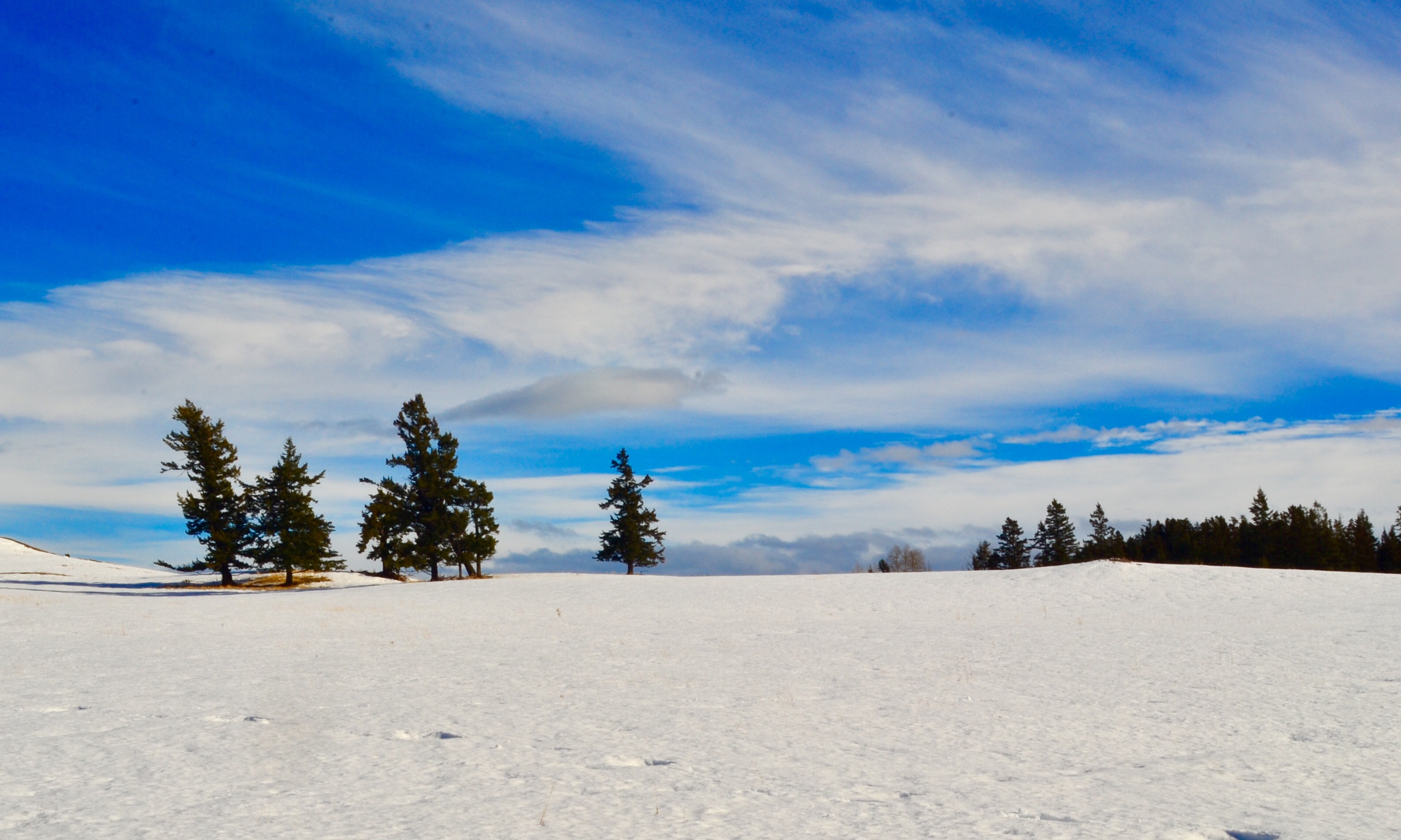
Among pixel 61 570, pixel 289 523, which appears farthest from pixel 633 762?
pixel 61 570

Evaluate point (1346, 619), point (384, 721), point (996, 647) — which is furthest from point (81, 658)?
point (1346, 619)

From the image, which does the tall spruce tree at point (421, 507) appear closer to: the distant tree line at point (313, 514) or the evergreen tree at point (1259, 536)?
the distant tree line at point (313, 514)

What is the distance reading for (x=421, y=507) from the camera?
151 feet

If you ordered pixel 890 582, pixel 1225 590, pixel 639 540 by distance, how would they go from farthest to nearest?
pixel 639 540
pixel 890 582
pixel 1225 590

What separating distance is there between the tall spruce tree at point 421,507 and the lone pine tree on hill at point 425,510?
0.12 ft

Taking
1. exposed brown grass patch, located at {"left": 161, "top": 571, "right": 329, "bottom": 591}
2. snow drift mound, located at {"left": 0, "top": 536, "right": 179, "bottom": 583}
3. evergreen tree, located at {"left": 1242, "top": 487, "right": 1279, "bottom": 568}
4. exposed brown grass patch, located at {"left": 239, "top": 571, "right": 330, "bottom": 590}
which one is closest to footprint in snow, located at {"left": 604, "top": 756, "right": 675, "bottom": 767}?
exposed brown grass patch, located at {"left": 161, "top": 571, "right": 329, "bottom": 591}

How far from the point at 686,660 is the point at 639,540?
3723cm

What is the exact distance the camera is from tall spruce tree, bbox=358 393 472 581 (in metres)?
45.4

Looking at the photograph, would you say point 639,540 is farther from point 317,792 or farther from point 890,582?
point 317,792

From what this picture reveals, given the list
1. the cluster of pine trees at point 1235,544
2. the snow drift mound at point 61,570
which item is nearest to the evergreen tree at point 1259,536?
the cluster of pine trees at point 1235,544

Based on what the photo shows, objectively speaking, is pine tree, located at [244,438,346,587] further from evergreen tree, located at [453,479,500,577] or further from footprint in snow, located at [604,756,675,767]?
footprint in snow, located at [604,756,675,767]

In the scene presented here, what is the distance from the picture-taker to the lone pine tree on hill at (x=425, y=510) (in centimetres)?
4544

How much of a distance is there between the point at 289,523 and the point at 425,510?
6617 millimetres

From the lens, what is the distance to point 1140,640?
18.0m
